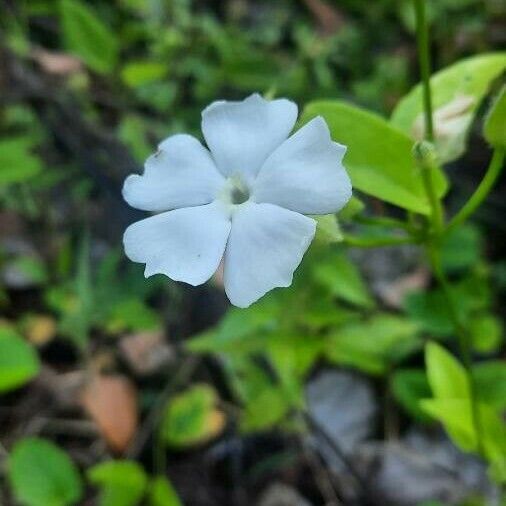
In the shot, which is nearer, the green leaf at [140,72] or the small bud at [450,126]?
the small bud at [450,126]

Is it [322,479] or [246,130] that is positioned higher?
[246,130]

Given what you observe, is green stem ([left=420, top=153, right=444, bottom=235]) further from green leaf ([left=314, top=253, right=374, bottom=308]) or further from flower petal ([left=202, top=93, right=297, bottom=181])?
green leaf ([left=314, top=253, right=374, bottom=308])

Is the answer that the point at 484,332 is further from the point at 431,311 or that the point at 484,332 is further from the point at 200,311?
the point at 200,311

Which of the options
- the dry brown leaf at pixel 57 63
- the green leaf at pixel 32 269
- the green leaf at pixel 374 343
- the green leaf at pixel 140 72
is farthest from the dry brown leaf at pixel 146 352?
the dry brown leaf at pixel 57 63

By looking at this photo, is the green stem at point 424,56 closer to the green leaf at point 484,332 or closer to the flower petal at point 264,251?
the flower petal at point 264,251

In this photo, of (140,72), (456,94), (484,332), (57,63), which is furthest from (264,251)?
(57,63)
